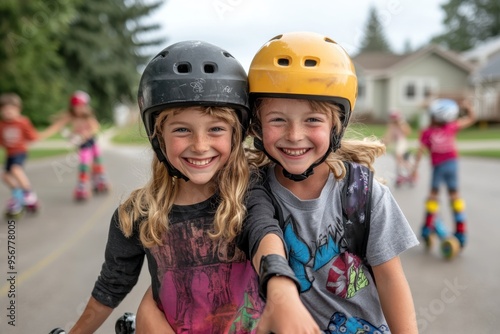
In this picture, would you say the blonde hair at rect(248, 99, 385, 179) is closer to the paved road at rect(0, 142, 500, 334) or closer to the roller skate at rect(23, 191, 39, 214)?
the paved road at rect(0, 142, 500, 334)

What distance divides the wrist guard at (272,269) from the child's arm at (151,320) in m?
0.71

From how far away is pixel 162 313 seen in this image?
98.4 inches

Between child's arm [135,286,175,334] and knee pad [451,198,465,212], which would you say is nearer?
child's arm [135,286,175,334]

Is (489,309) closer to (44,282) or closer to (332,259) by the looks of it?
(332,259)

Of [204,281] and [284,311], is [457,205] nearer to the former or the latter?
[204,281]

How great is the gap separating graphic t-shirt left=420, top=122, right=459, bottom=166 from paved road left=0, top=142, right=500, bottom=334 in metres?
1.20

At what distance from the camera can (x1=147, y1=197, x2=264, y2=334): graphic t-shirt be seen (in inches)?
95.2

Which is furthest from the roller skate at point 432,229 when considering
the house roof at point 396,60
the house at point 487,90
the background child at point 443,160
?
the house roof at point 396,60

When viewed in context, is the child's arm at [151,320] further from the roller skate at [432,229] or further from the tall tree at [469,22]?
the tall tree at [469,22]

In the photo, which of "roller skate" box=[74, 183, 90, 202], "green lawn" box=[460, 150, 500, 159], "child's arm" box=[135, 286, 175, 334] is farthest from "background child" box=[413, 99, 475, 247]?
"green lawn" box=[460, 150, 500, 159]

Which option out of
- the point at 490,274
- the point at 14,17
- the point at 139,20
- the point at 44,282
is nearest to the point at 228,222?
the point at 44,282

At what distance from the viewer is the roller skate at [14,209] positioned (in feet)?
29.1

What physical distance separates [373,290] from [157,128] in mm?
1221

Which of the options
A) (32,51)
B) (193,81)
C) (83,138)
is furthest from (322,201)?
(32,51)
